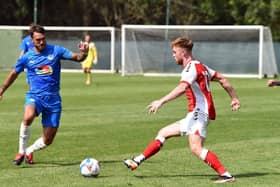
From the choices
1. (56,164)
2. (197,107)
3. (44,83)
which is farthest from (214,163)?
(44,83)

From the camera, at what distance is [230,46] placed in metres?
42.3

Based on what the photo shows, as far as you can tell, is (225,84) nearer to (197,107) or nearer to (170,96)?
(197,107)

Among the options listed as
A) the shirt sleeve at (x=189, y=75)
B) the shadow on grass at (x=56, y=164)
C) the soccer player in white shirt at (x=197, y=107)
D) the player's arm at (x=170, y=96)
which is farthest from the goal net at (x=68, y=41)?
the player's arm at (x=170, y=96)

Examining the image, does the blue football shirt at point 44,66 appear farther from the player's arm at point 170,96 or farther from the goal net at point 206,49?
the goal net at point 206,49

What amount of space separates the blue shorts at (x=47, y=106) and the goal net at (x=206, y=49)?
3013 cm

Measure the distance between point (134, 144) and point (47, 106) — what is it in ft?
9.52

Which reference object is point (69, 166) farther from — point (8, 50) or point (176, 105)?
point (8, 50)

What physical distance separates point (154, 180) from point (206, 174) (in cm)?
91

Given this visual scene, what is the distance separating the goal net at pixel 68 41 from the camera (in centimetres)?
4550

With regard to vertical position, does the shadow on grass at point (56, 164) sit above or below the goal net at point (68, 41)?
below

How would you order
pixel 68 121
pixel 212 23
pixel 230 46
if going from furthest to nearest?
pixel 212 23 → pixel 230 46 → pixel 68 121

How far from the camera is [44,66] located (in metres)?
11.6

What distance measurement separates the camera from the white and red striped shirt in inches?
388

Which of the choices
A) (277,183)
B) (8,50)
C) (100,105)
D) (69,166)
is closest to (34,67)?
(69,166)
